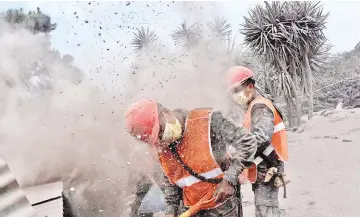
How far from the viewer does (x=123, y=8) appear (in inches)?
205

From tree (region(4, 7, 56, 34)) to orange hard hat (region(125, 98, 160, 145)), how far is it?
3050mm

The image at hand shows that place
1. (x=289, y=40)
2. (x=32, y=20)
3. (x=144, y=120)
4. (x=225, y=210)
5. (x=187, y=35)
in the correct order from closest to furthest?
(x=144, y=120) < (x=225, y=210) < (x=32, y=20) < (x=187, y=35) < (x=289, y=40)

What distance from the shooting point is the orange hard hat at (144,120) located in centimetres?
261

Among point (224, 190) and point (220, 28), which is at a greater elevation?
point (220, 28)

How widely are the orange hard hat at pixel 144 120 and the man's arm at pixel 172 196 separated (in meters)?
0.47

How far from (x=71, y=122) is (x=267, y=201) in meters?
4.04

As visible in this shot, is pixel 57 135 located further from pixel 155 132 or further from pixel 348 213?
pixel 155 132

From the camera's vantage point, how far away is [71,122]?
22.3ft

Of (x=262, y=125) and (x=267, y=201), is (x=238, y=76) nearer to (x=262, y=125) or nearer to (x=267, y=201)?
(x=262, y=125)

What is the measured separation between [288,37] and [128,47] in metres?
5.28

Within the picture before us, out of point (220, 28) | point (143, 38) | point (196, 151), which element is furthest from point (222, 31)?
point (196, 151)

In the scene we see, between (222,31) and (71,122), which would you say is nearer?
(71,122)

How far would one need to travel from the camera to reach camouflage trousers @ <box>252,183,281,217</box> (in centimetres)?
335

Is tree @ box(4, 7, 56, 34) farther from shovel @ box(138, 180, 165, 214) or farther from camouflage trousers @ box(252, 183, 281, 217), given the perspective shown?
camouflage trousers @ box(252, 183, 281, 217)
